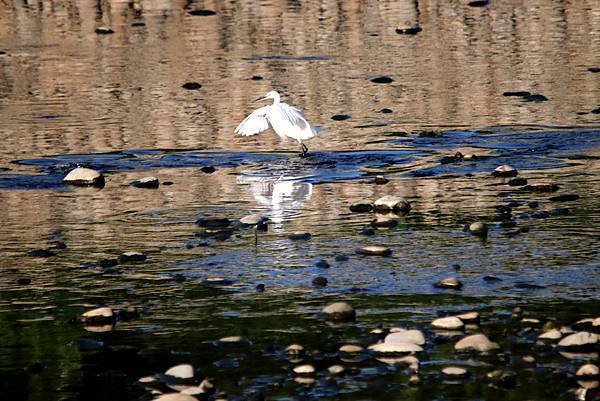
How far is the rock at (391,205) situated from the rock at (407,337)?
11.2 ft

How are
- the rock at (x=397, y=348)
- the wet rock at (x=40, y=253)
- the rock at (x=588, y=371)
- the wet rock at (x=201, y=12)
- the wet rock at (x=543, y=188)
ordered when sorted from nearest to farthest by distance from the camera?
the rock at (x=588, y=371) → the rock at (x=397, y=348) → the wet rock at (x=40, y=253) → the wet rock at (x=543, y=188) → the wet rock at (x=201, y=12)

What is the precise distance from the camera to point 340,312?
25.7 ft

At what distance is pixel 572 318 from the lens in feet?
25.2

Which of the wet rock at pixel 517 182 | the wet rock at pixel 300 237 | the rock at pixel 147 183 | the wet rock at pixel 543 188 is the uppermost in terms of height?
the rock at pixel 147 183

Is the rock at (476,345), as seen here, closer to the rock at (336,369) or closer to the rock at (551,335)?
the rock at (551,335)

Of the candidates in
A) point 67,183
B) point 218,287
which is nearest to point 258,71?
point 67,183

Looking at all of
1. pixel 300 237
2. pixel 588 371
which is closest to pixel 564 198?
pixel 300 237

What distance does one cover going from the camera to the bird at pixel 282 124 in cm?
1362

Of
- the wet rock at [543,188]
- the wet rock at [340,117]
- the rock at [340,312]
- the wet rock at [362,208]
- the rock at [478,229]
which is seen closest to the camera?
the rock at [340,312]

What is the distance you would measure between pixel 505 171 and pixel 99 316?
17.2ft

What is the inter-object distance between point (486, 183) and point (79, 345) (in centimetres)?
530

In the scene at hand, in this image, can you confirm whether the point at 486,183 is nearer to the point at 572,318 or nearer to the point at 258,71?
the point at 572,318

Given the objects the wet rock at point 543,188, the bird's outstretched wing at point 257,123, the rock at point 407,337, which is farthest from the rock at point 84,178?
the rock at point 407,337

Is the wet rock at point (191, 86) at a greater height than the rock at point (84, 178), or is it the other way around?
the wet rock at point (191, 86)
